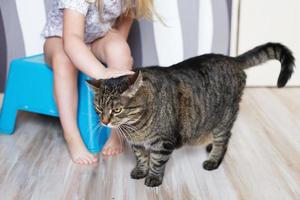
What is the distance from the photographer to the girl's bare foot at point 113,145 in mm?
1415

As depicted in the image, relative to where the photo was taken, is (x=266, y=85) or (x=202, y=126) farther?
(x=266, y=85)

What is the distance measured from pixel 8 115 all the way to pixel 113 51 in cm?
48

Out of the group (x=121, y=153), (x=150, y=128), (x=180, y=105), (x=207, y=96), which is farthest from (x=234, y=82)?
(x=121, y=153)

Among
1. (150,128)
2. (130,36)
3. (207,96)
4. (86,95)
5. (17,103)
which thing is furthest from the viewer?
(130,36)

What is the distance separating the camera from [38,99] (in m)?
1.50

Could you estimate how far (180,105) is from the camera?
1174 mm

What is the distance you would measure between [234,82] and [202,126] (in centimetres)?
16

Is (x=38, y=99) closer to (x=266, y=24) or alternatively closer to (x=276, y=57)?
(x=276, y=57)

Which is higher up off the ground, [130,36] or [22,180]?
[130,36]

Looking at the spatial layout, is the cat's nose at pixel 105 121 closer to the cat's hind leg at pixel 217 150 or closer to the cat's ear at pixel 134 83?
the cat's ear at pixel 134 83

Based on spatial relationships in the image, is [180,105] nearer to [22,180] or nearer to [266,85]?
[22,180]

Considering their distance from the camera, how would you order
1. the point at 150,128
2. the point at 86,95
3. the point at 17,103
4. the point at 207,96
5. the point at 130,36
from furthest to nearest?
the point at 130,36, the point at 17,103, the point at 86,95, the point at 207,96, the point at 150,128

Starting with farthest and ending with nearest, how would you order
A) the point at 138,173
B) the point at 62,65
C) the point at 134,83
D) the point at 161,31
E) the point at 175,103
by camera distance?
1. the point at 161,31
2. the point at 62,65
3. the point at 138,173
4. the point at 175,103
5. the point at 134,83

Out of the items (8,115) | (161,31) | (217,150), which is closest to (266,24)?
(161,31)
